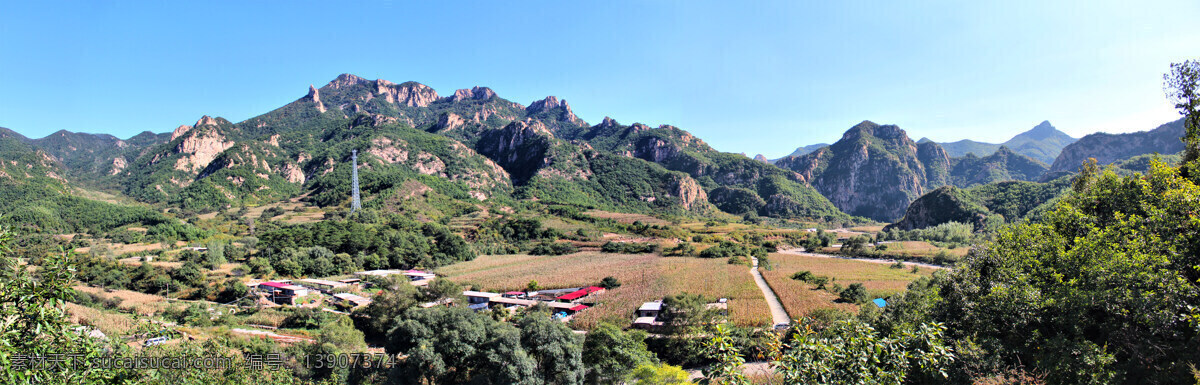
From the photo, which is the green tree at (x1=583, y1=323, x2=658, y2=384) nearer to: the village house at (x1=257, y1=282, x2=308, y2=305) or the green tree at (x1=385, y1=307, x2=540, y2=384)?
the green tree at (x1=385, y1=307, x2=540, y2=384)

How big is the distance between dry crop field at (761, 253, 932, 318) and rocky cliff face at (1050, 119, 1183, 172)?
159 metres

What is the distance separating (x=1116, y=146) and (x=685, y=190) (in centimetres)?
15914

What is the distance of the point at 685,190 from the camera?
521 ft

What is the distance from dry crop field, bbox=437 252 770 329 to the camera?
3259 centimetres

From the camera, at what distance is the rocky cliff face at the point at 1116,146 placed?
152m

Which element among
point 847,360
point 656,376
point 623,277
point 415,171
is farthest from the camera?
point 415,171

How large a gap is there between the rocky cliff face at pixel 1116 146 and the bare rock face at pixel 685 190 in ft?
411

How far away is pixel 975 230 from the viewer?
89.8 metres

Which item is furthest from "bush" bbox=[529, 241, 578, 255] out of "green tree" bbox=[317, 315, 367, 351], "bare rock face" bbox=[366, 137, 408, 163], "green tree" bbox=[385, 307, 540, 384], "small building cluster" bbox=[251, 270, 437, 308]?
"bare rock face" bbox=[366, 137, 408, 163]

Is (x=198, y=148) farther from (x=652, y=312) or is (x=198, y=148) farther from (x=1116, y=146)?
(x=1116, y=146)

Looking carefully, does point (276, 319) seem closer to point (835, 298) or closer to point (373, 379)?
point (373, 379)

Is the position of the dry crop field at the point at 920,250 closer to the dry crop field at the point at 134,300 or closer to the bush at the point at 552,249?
the bush at the point at 552,249

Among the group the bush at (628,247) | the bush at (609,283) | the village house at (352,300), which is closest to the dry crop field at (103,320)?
the village house at (352,300)

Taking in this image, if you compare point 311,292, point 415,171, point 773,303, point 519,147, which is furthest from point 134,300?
point 519,147
